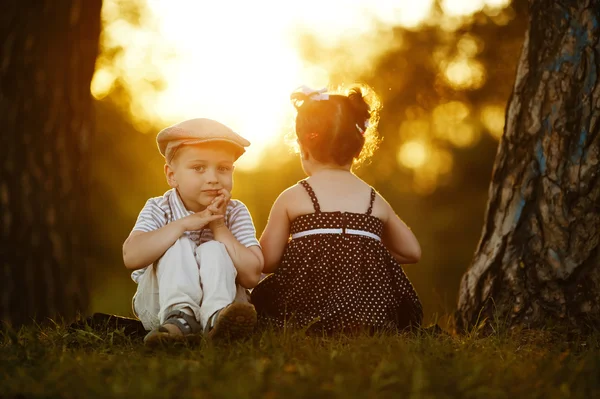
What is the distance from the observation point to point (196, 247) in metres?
3.79

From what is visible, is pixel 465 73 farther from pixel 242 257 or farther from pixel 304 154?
pixel 242 257

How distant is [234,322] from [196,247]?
649 mm

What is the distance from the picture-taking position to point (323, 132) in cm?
427

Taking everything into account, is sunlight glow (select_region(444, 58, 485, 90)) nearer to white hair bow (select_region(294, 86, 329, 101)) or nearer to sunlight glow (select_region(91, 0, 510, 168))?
sunlight glow (select_region(91, 0, 510, 168))

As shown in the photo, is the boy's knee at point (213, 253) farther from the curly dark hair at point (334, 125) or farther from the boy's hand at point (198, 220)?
the curly dark hair at point (334, 125)

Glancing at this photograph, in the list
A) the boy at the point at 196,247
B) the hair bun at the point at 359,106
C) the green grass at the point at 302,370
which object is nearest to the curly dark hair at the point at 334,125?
the hair bun at the point at 359,106

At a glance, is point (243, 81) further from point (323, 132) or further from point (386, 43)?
point (323, 132)

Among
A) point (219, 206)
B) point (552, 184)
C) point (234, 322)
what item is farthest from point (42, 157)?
point (552, 184)

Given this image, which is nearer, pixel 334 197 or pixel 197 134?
pixel 197 134

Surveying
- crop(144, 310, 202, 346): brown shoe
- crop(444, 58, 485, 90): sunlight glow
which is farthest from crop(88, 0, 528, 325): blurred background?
crop(144, 310, 202, 346): brown shoe

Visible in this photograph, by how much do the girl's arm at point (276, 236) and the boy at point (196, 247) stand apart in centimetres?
21

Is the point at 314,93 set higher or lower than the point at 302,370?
higher

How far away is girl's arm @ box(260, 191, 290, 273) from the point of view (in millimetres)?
Result: 4188

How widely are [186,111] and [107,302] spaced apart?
9374 mm
